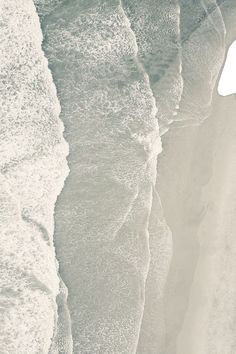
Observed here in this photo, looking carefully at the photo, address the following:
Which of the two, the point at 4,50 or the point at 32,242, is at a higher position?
the point at 4,50

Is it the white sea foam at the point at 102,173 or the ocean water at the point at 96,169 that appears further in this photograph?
the white sea foam at the point at 102,173

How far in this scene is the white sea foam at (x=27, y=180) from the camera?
10.6 ft

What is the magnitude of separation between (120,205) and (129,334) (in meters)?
0.73

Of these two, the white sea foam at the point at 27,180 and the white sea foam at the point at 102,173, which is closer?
the white sea foam at the point at 27,180

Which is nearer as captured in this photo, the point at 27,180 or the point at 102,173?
the point at 27,180

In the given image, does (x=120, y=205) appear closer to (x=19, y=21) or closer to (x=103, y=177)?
(x=103, y=177)

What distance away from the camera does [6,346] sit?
3.18m

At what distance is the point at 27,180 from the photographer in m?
3.34

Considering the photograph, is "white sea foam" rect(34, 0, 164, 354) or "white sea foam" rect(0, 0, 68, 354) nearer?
"white sea foam" rect(0, 0, 68, 354)

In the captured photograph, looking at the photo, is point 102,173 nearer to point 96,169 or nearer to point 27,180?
point 96,169

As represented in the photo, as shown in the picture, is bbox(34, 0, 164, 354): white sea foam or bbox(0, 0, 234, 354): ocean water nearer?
bbox(0, 0, 234, 354): ocean water

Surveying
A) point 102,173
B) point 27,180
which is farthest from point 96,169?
point 27,180

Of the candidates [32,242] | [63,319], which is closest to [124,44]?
[32,242]

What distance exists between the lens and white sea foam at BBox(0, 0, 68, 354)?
3.23 m
